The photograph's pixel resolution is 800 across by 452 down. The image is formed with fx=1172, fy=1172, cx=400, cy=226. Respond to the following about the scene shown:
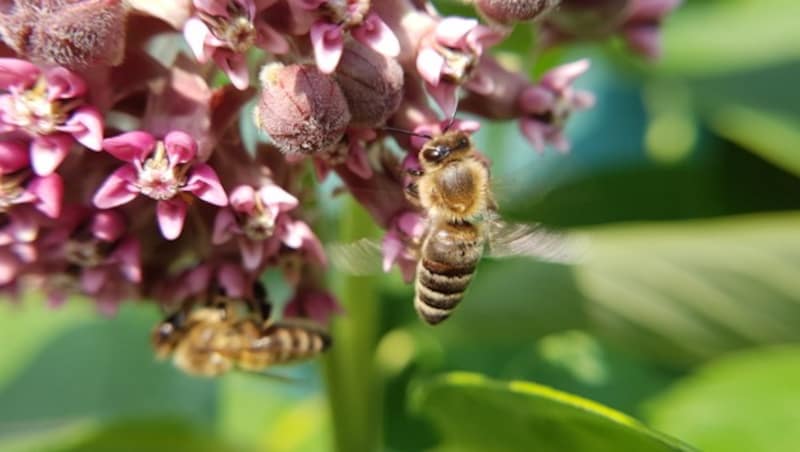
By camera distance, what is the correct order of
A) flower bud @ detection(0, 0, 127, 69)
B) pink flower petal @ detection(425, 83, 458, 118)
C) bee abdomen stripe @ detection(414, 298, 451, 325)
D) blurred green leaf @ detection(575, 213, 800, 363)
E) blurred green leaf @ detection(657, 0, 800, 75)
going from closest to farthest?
flower bud @ detection(0, 0, 127, 69) < pink flower petal @ detection(425, 83, 458, 118) < bee abdomen stripe @ detection(414, 298, 451, 325) < blurred green leaf @ detection(575, 213, 800, 363) < blurred green leaf @ detection(657, 0, 800, 75)

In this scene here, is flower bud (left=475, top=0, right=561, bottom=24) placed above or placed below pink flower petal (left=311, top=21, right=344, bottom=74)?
above

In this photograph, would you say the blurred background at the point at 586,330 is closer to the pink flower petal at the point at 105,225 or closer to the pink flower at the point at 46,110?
the pink flower petal at the point at 105,225

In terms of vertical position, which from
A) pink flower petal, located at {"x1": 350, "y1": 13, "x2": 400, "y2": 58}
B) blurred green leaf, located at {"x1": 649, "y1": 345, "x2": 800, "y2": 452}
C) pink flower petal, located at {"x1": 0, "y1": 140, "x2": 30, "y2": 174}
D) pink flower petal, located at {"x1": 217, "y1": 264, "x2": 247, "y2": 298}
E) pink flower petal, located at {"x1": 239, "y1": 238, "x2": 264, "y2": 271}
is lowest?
pink flower petal, located at {"x1": 0, "y1": 140, "x2": 30, "y2": 174}

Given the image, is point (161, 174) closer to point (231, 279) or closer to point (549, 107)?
point (231, 279)

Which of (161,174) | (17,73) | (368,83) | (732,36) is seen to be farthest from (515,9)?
(732,36)

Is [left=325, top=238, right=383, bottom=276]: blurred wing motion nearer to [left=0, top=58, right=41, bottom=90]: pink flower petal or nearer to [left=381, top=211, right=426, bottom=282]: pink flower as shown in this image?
[left=381, top=211, right=426, bottom=282]: pink flower

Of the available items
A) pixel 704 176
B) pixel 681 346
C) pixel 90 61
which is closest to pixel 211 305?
pixel 90 61

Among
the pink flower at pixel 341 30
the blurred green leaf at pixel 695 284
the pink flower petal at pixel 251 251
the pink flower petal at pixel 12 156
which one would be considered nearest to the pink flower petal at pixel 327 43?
the pink flower at pixel 341 30

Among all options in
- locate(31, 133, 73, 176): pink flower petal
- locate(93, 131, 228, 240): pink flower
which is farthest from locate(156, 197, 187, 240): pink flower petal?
locate(31, 133, 73, 176): pink flower petal

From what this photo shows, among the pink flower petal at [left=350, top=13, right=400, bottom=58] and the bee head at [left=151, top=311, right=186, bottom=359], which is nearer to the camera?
the pink flower petal at [left=350, top=13, right=400, bottom=58]
